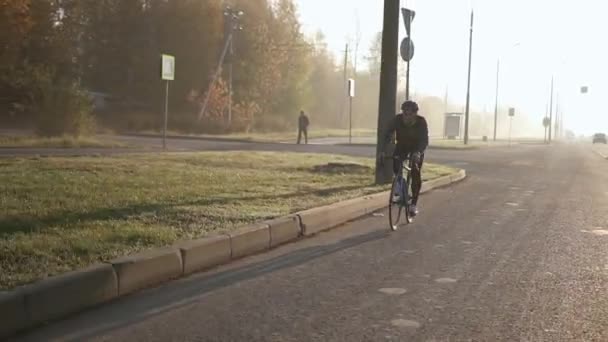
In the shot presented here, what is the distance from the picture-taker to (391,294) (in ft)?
17.3

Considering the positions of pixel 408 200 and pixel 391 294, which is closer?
pixel 391 294

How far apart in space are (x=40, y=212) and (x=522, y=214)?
755 cm

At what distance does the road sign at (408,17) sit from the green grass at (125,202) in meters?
3.71

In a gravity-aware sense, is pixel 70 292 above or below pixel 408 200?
below

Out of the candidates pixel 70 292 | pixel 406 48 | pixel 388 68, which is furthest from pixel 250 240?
pixel 406 48

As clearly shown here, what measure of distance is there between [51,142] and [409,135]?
51.5 ft

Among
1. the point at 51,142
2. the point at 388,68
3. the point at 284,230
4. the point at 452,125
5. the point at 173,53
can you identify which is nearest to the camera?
the point at 284,230

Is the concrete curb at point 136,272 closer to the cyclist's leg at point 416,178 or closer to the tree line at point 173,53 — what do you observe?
the cyclist's leg at point 416,178

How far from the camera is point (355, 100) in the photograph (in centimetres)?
10069

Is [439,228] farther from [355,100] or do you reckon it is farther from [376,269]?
[355,100]

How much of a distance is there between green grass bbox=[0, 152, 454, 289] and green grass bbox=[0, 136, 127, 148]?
22.7ft

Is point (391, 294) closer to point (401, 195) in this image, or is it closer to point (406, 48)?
point (401, 195)

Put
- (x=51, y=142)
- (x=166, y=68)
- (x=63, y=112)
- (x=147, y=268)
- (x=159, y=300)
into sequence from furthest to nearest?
1. (x=63, y=112)
2. (x=51, y=142)
3. (x=166, y=68)
4. (x=147, y=268)
5. (x=159, y=300)

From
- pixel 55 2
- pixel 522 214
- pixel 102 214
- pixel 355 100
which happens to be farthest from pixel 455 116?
pixel 102 214
